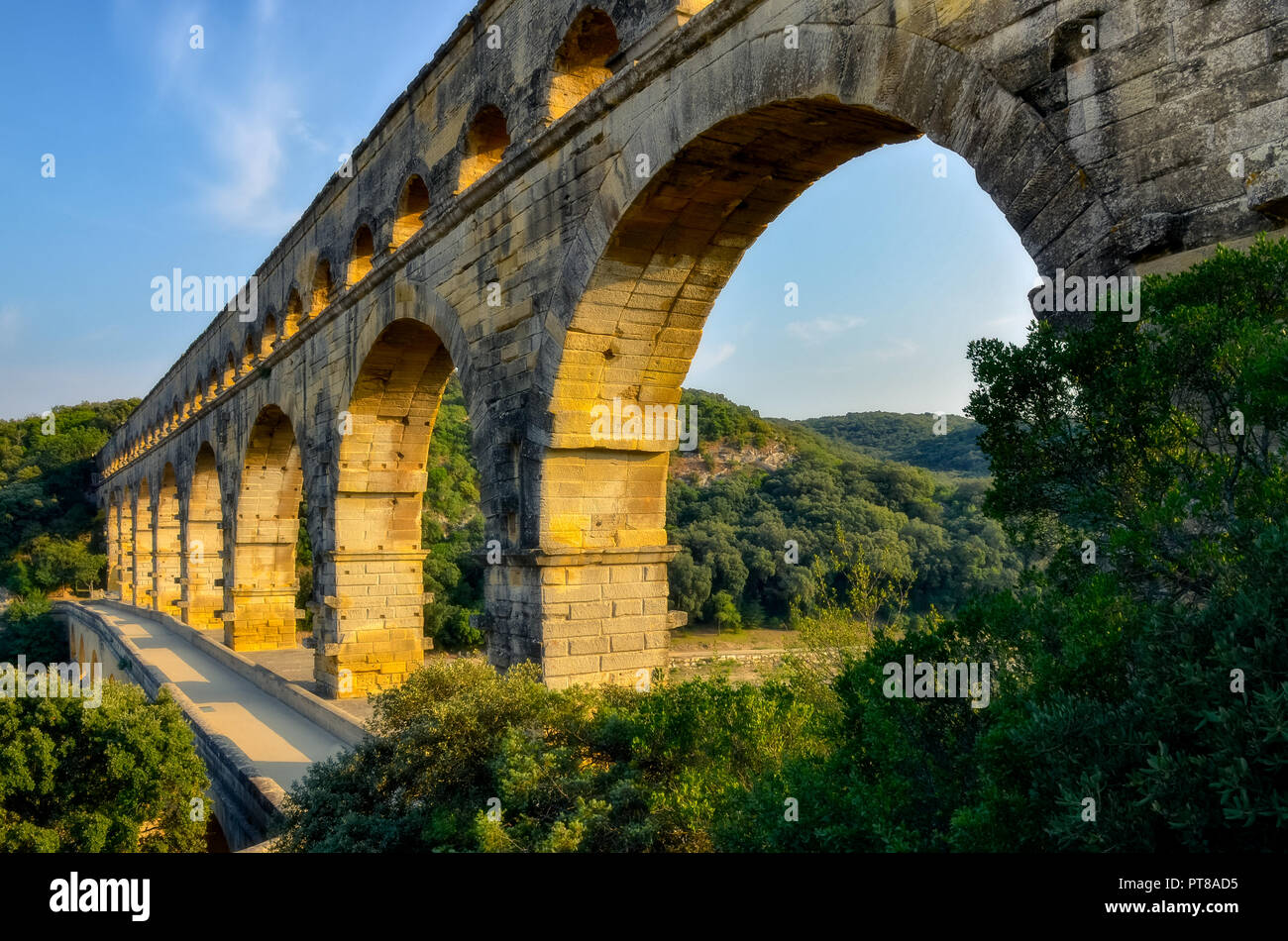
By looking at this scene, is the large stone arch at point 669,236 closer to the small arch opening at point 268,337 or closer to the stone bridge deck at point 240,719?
the stone bridge deck at point 240,719

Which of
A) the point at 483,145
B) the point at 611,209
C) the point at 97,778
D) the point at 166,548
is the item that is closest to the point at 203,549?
the point at 166,548

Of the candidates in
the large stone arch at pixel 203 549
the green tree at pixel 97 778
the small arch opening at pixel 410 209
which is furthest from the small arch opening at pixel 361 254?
the large stone arch at pixel 203 549

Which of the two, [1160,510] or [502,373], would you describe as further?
[502,373]

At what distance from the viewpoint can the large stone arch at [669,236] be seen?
4.07 m

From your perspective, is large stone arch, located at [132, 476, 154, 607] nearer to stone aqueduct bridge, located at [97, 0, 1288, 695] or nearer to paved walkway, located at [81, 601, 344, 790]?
paved walkway, located at [81, 601, 344, 790]

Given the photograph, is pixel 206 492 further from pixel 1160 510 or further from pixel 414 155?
pixel 1160 510

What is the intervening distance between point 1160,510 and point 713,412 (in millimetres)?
38544

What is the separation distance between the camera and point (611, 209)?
6.34 metres

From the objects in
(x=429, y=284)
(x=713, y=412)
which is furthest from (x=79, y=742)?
(x=713, y=412)

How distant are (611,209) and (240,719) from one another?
8.02 m

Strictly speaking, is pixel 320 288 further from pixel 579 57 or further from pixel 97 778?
pixel 579 57

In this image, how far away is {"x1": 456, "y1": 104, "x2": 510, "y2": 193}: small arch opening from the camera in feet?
28.4

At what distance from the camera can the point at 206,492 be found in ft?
71.6

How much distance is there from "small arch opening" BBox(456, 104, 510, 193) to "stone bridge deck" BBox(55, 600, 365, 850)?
5.15 meters
